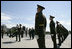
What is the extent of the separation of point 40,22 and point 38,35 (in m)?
0.67

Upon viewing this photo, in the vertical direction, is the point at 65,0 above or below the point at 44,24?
above

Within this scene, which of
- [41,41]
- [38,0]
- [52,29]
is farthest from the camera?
[38,0]

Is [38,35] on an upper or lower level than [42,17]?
lower

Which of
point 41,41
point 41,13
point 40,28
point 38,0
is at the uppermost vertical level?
point 38,0

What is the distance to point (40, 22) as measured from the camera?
938cm

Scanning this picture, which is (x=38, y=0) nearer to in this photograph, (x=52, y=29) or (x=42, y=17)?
(x=52, y=29)

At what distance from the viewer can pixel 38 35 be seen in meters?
9.45

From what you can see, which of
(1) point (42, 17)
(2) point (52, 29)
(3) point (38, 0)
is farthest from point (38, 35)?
(3) point (38, 0)

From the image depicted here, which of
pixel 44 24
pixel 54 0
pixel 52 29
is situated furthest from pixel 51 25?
pixel 54 0

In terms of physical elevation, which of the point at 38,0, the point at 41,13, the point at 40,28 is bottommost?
the point at 40,28

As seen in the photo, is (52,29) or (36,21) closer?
(36,21)

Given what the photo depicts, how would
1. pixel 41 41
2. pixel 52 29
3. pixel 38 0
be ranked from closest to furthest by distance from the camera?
pixel 41 41 → pixel 52 29 → pixel 38 0

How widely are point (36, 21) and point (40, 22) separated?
0.73 feet

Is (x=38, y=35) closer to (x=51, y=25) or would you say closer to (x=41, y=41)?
(x=41, y=41)
